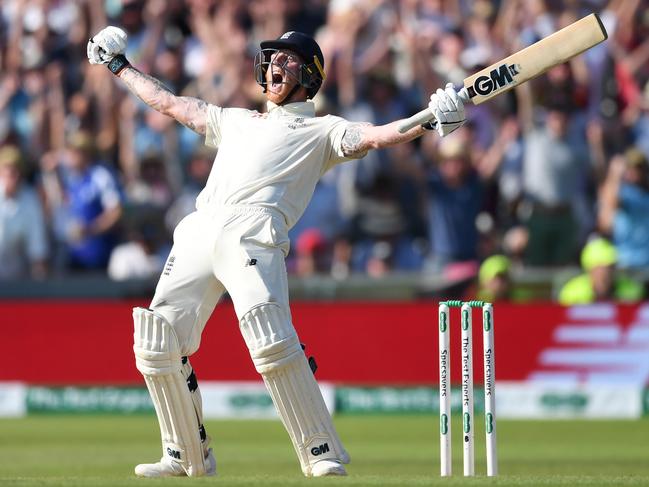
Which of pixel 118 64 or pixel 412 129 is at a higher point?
pixel 118 64

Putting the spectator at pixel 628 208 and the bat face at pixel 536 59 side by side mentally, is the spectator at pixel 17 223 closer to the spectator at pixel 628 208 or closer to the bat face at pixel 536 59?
the spectator at pixel 628 208

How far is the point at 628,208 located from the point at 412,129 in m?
5.32

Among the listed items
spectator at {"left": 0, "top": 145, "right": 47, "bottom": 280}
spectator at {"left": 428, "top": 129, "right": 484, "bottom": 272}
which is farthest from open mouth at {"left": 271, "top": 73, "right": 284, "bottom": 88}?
spectator at {"left": 0, "top": 145, "right": 47, "bottom": 280}

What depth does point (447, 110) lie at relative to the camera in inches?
205

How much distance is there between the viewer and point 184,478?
5145mm

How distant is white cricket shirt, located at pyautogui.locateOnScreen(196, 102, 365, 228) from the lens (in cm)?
557

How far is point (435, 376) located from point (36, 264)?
308cm

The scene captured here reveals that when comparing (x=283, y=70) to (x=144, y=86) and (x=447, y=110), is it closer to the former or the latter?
(x=144, y=86)

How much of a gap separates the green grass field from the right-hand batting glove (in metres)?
1.66

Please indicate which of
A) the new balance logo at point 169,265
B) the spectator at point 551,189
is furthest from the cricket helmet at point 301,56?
the spectator at point 551,189

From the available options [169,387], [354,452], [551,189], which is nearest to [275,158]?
[169,387]

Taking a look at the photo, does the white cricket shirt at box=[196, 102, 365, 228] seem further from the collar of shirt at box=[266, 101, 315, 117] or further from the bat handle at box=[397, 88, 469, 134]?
the bat handle at box=[397, 88, 469, 134]

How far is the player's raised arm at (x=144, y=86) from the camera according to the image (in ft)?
19.0

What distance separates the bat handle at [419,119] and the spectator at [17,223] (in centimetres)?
603
